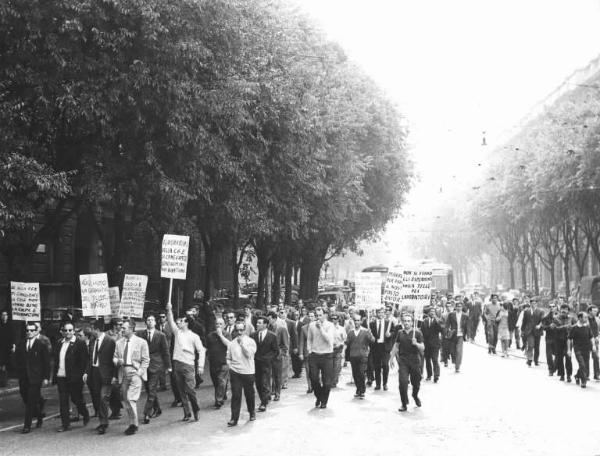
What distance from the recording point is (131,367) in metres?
13.1

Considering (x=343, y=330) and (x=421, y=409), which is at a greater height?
(x=343, y=330)

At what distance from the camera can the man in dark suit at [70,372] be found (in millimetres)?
13375

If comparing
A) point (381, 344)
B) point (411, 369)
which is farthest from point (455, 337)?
point (411, 369)

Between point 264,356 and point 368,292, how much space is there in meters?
7.15

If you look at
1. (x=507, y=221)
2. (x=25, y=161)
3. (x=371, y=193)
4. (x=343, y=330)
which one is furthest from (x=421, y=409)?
(x=507, y=221)

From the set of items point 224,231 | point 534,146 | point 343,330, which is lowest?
point 343,330

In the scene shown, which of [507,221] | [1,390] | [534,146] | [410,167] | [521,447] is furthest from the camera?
[507,221]

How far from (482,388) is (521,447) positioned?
6829 millimetres

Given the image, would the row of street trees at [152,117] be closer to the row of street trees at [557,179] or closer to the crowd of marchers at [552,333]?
the crowd of marchers at [552,333]

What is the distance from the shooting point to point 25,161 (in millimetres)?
15781

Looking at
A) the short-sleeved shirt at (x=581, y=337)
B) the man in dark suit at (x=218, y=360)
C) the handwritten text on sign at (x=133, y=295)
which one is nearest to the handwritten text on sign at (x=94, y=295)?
the handwritten text on sign at (x=133, y=295)

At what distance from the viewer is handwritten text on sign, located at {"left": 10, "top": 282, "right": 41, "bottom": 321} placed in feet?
55.8

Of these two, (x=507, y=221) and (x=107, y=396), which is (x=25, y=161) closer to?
(x=107, y=396)

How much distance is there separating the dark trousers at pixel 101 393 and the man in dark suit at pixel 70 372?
26 centimetres
